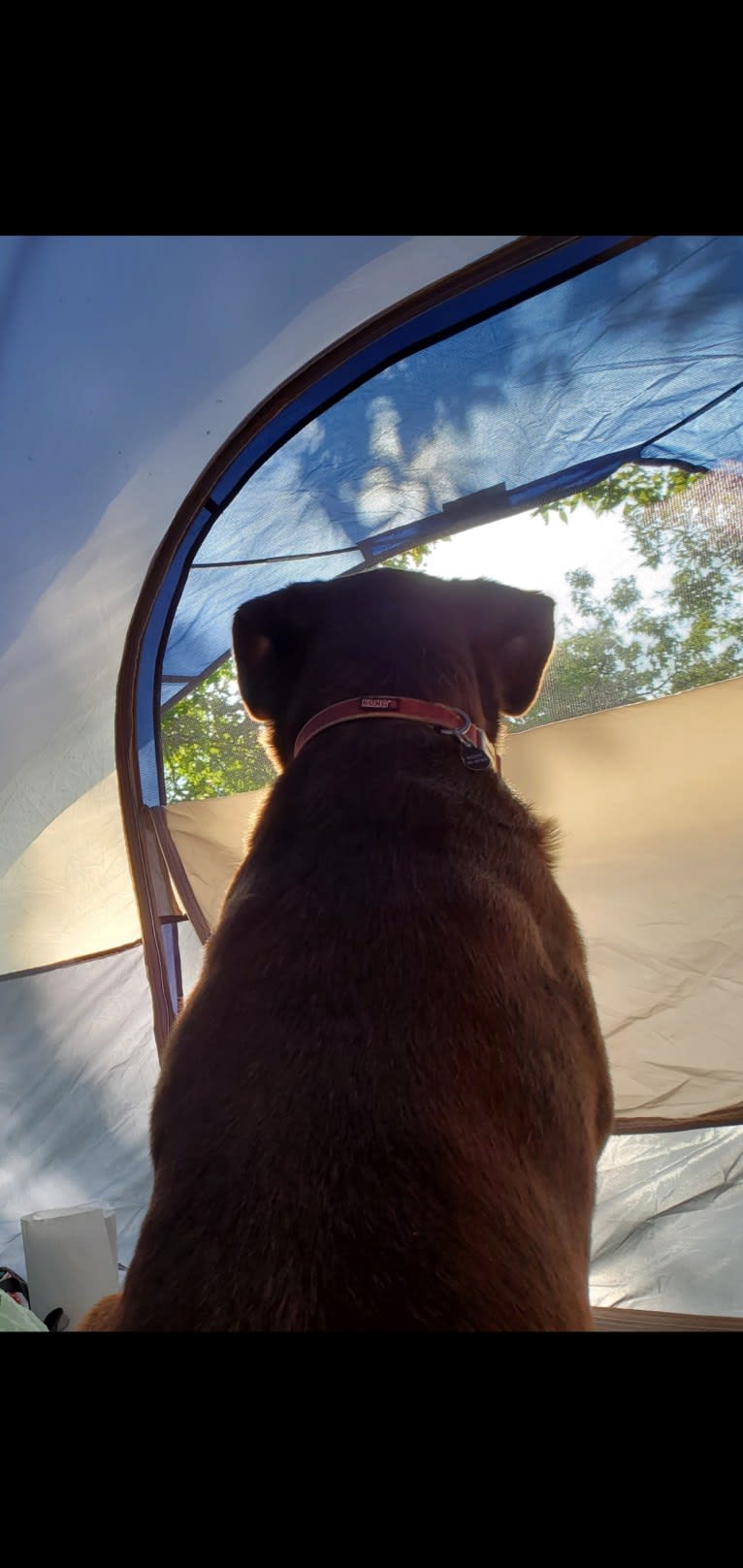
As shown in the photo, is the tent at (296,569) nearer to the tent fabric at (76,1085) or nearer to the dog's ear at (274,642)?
the tent fabric at (76,1085)

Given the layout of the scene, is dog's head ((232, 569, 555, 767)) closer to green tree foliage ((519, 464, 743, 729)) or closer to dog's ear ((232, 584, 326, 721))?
dog's ear ((232, 584, 326, 721))

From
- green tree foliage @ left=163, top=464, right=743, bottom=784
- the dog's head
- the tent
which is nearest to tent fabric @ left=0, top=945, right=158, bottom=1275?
the tent

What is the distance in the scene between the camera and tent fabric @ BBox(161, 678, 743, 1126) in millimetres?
2760

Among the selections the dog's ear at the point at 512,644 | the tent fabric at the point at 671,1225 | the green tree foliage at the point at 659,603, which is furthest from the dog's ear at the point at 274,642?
the tent fabric at the point at 671,1225

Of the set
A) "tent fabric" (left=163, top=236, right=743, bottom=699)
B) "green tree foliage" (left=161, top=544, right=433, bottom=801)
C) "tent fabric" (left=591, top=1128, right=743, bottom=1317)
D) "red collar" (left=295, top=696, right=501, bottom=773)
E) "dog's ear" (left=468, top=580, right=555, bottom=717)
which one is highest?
"tent fabric" (left=163, top=236, right=743, bottom=699)

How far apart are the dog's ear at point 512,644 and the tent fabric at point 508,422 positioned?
79 centimetres

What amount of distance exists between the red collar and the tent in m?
1.03

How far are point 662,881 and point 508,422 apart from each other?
1.41 meters

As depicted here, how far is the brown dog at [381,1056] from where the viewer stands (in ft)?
3.08

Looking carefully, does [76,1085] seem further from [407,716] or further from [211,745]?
[407,716]
